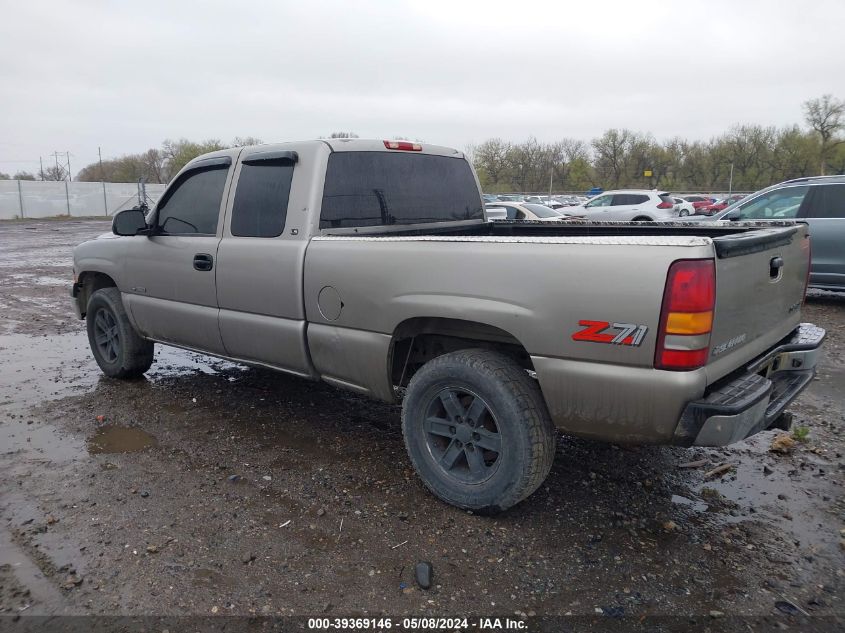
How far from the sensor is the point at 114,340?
5.57m

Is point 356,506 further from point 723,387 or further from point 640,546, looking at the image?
point 723,387

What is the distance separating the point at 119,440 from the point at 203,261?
4.44ft

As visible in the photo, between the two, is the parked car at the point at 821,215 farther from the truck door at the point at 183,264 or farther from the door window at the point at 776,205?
the truck door at the point at 183,264

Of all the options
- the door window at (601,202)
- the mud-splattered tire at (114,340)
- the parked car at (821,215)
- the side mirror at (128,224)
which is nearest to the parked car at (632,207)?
the door window at (601,202)

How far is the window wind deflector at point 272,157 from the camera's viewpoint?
3939 mm

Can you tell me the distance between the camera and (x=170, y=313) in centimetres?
474

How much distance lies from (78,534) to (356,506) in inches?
54.2

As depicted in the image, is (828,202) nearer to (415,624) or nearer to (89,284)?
(415,624)

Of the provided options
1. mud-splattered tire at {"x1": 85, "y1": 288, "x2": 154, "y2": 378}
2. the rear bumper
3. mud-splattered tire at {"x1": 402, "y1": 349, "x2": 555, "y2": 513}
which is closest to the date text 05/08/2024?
mud-splattered tire at {"x1": 402, "y1": 349, "x2": 555, "y2": 513}

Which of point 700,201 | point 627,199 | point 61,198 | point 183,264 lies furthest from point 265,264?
point 61,198

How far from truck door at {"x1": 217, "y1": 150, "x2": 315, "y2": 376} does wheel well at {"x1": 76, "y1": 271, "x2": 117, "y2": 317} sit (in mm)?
2093

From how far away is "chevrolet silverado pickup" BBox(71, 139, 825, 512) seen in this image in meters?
2.60

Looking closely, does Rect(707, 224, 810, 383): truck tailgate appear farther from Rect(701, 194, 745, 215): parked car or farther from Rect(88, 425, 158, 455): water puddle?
Rect(701, 194, 745, 215): parked car

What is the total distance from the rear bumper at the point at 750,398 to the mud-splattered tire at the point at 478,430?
66 cm
